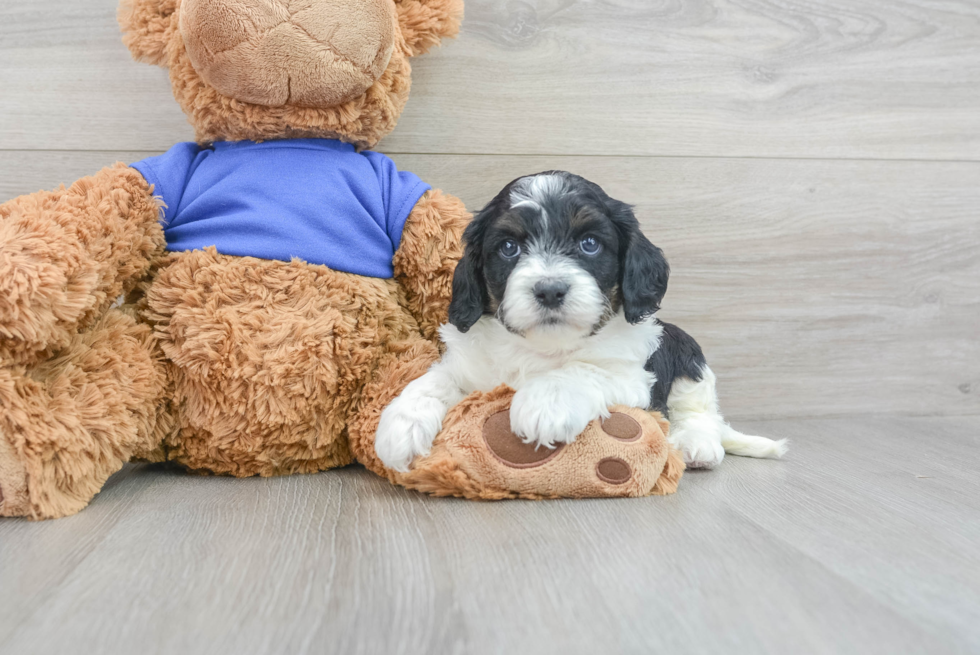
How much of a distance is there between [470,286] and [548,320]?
26cm

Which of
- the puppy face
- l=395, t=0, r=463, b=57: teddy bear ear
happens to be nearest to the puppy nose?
the puppy face

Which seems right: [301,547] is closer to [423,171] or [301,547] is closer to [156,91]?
[423,171]

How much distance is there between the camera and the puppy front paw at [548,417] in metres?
1.40

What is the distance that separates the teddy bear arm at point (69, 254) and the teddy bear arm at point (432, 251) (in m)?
0.59

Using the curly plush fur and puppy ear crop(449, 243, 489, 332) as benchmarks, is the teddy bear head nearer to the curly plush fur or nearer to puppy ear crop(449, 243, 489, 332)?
the curly plush fur

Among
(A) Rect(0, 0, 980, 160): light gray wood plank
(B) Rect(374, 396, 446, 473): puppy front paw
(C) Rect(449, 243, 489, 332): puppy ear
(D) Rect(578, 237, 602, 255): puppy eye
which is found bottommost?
(B) Rect(374, 396, 446, 473): puppy front paw

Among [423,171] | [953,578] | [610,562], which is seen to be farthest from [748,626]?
[423,171]

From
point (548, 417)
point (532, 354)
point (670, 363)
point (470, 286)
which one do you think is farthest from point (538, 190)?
point (670, 363)

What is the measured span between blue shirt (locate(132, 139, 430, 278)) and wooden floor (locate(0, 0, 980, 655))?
42cm

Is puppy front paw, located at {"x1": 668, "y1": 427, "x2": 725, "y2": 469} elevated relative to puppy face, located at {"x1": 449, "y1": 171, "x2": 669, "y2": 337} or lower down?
lower down

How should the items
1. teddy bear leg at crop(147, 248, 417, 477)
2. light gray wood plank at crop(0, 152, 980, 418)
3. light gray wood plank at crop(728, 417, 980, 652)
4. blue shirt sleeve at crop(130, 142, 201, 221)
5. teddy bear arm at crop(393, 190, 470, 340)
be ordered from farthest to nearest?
light gray wood plank at crop(0, 152, 980, 418), teddy bear arm at crop(393, 190, 470, 340), blue shirt sleeve at crop(130, 142, 201, 221), teddy bear leg at crop(147, 248, 417, 477), light gray wood plank at crop(728, 417, 980, 652)

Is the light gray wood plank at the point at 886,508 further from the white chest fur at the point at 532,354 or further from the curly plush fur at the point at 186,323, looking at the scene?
the curly plush fur at the point at 186,323

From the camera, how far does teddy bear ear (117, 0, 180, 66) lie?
1717mm

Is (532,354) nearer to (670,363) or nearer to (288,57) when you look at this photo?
(670,363)
